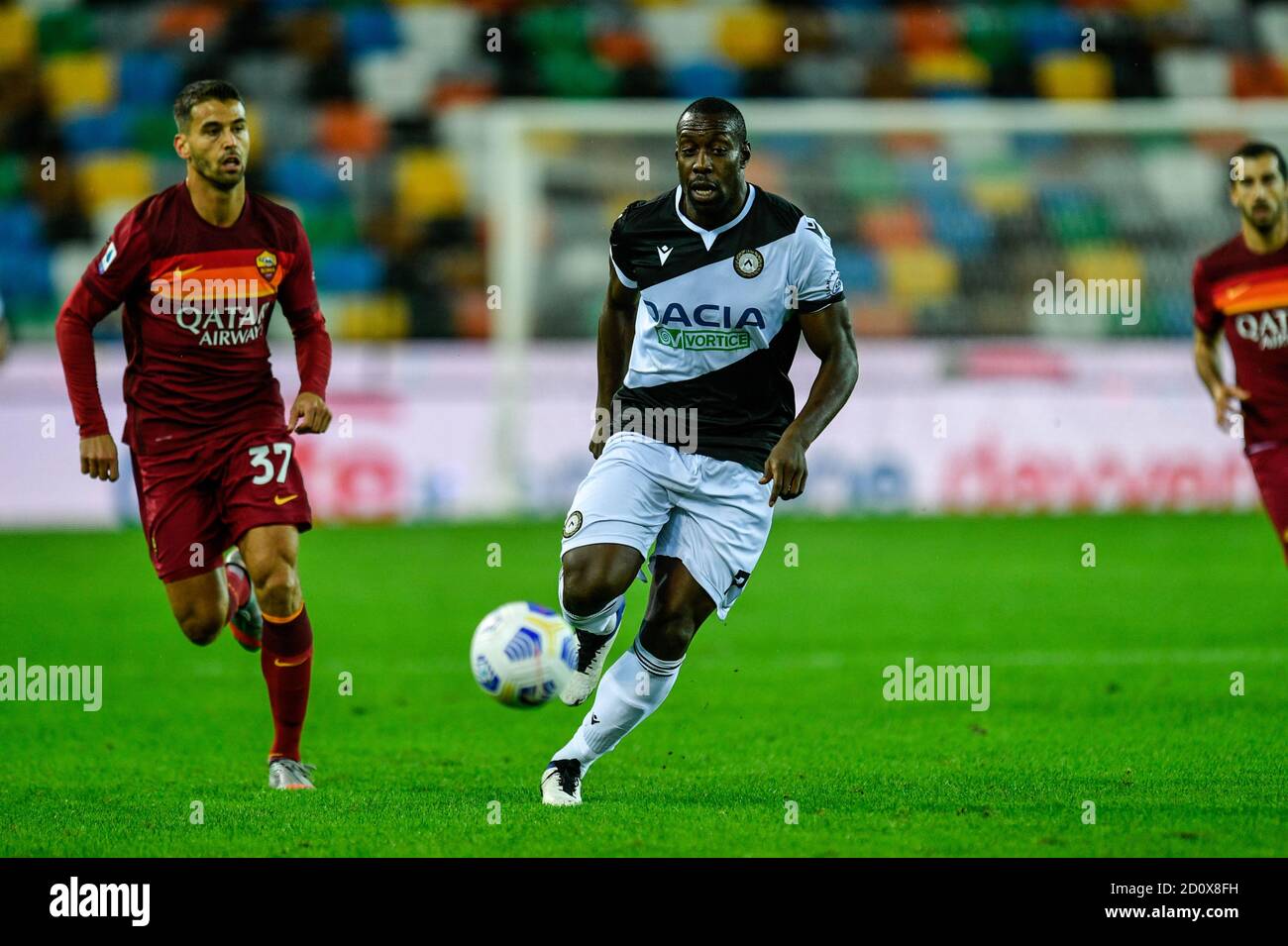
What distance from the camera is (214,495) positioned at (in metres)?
7.03

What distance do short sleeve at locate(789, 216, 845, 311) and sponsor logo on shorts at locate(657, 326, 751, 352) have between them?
0.79 feet

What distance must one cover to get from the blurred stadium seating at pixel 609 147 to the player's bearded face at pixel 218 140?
40.6 ft

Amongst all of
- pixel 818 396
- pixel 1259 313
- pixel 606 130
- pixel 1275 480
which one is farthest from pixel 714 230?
pixel 606 130

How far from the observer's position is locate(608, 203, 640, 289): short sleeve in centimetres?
668

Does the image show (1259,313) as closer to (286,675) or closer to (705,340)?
(705,340)

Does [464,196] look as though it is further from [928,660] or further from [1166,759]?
[1166,759]

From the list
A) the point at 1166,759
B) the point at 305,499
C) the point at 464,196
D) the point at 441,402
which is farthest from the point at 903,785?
the point at 464,196

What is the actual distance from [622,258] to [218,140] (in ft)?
5.01

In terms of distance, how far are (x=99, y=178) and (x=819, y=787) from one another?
17.1 metres
